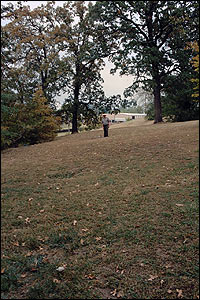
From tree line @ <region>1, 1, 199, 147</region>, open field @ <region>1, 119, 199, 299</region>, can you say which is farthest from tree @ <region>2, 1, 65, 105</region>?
open field @ <region>1, 119, 199, 299</region>

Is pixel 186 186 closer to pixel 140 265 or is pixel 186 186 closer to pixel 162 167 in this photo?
pixel 162 167

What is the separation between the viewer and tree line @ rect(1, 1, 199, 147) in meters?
16.8

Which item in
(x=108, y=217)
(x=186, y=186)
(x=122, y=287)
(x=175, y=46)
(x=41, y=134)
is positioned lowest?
(x=122, y=287)

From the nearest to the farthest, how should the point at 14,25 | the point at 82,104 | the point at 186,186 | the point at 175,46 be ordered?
the point at 186,186
the point at 175,46
the point at 14,25
the point at 82,104

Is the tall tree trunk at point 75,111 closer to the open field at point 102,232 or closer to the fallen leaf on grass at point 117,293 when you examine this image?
the open field at point 102,232

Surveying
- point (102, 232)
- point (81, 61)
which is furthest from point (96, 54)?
point (102, 232)

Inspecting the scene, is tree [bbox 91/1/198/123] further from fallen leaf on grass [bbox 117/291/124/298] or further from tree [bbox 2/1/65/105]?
fallen leaf on grass [bbox 117/291/124/298]

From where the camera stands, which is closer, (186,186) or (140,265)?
(140,265)

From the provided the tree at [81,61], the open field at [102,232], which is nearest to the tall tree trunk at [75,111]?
the tree at [81,61]

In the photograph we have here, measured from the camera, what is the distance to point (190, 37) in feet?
54.2

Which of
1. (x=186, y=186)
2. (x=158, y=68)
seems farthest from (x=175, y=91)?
(x=186, y=186)

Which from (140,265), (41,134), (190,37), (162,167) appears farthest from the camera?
(190,37)

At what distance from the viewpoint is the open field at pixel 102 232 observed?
3.09m

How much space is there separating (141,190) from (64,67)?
56.4 ft
